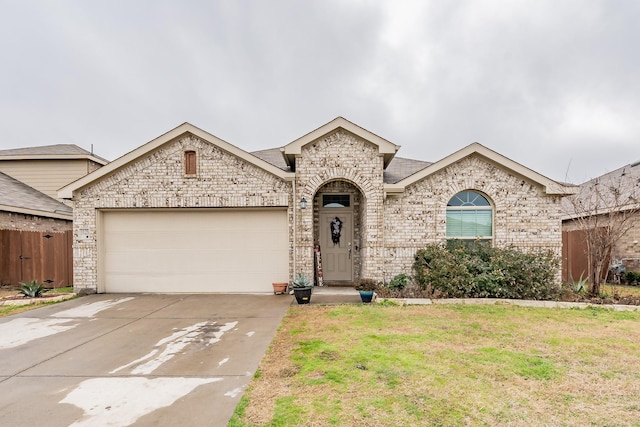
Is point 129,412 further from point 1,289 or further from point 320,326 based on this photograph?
point 1,289

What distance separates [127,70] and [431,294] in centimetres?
1766

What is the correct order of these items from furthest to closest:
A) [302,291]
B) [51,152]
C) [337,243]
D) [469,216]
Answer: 1. [51,152]
2. [337,243]
3. [469,216]
4. [302,291]

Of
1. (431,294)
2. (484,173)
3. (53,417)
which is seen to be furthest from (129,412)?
(484,173)

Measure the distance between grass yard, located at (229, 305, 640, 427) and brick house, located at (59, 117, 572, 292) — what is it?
130 inches

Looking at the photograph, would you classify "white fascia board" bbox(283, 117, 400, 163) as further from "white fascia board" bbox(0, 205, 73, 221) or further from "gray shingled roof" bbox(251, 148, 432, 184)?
"white fascia board" bbox(0, 205, 73, 221)

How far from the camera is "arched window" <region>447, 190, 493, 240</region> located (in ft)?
30.9

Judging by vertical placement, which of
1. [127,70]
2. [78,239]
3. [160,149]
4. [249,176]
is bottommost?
[78,239]

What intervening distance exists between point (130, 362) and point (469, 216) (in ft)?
28.5

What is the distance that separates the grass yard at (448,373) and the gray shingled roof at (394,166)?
16.8 ft

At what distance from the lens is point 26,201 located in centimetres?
1250

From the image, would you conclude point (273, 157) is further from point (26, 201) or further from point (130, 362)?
point (130, 362)

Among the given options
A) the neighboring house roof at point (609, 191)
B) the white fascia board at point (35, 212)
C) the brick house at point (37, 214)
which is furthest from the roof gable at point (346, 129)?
the white fascia board at point (35, 212)

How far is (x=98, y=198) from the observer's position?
9461 mm

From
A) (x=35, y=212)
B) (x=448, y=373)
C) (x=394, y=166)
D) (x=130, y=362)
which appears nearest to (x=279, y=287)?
(x=130, y=362)
